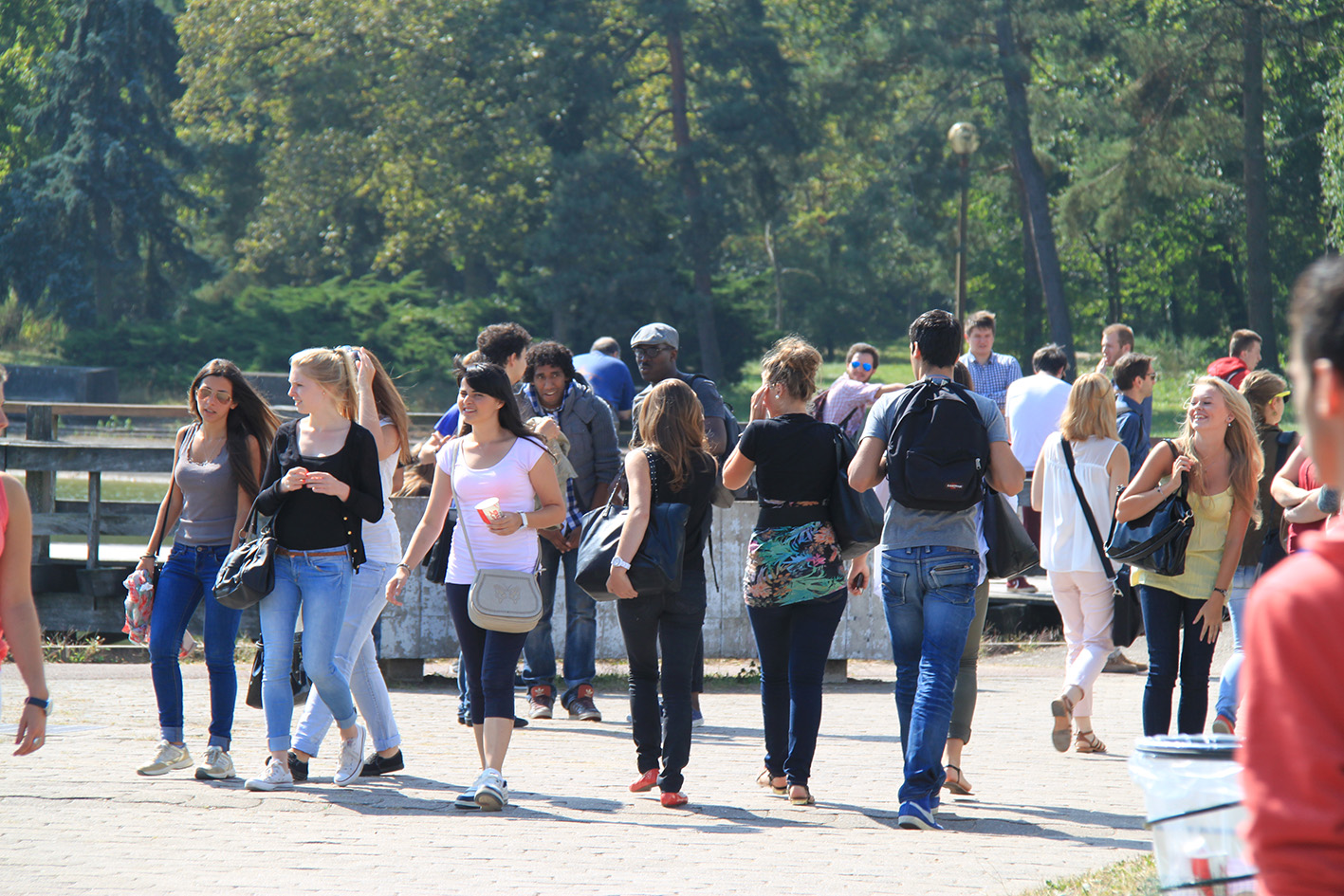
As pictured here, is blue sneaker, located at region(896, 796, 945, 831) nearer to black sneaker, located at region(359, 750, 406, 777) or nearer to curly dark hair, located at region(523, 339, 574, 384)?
black sneaker, located at region(359, 750, 406, 777)

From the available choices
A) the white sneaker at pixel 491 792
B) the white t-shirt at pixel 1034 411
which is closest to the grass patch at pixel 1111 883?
the white sneaker at pixel 491 792

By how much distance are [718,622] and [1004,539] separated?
4.11 m

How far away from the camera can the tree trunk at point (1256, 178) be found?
32781 mm

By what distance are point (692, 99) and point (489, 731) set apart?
36.1m

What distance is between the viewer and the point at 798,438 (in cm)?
584

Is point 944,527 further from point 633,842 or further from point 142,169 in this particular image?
point 142,169

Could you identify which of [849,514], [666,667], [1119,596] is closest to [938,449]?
[849,514]

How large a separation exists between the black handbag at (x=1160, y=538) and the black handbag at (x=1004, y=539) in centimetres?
54

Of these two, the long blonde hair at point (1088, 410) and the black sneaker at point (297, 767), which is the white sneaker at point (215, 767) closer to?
the black sneaker at point (297, 767)

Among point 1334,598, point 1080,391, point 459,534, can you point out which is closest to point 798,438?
point 459,534

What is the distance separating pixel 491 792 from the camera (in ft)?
18.9

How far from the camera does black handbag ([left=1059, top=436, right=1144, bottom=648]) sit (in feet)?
22.7

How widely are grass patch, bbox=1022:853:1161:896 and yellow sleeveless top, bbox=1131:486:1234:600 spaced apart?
5.46ft

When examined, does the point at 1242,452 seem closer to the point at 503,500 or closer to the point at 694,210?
the point at 503,500
